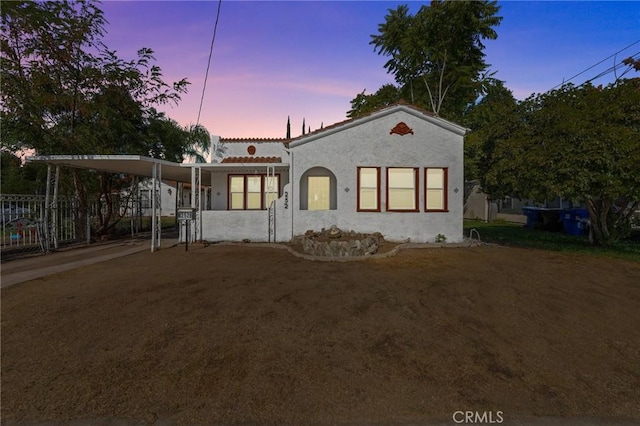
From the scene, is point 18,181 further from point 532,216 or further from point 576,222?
point 576,222

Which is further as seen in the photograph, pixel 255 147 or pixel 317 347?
pixel 255 147

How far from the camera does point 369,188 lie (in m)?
12.0

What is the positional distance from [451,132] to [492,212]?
18.2 metres

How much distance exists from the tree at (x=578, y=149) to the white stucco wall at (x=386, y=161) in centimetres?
170

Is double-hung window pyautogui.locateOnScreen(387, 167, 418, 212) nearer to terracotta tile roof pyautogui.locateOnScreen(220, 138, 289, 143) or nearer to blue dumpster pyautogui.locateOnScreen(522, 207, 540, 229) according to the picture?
terracotta tile roof pyautogui.locateOnScreen(220, 138, 289, 143)

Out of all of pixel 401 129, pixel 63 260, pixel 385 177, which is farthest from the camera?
pixel 385 177

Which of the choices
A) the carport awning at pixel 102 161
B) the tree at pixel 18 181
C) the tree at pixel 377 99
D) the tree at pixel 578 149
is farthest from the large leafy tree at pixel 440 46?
the tree at pixel 18 181

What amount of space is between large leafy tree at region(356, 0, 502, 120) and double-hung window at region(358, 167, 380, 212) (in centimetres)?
1303

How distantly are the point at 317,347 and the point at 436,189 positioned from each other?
971 cm

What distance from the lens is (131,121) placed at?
47.6 feet

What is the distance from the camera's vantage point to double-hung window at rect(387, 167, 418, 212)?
12.0 metres

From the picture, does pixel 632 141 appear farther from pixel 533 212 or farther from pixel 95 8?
pixel 95 8

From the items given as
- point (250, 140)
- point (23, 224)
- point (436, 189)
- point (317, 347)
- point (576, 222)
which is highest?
point (250, 140)

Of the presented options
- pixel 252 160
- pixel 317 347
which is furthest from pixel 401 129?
pixel 317 347
